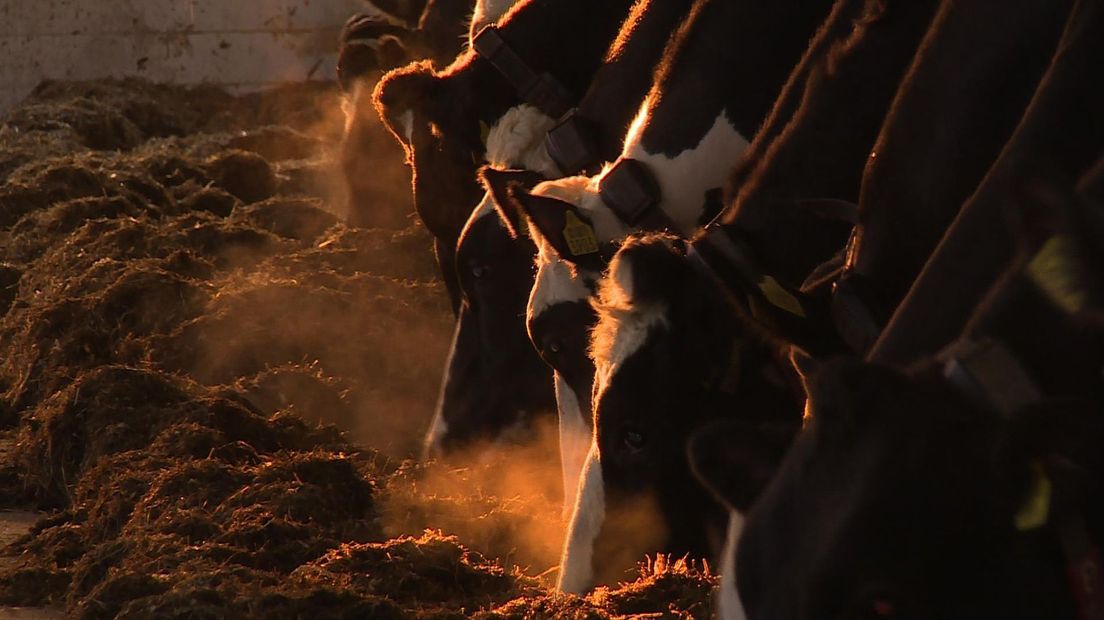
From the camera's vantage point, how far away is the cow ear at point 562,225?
4988mm

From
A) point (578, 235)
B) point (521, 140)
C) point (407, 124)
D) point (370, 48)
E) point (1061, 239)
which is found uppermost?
point (370, 48)

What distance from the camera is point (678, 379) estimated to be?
4465mm

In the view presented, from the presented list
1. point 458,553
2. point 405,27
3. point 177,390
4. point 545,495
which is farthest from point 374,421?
point 405,27

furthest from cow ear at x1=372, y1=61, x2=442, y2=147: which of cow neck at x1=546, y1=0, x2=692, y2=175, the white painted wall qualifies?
the white painted wall

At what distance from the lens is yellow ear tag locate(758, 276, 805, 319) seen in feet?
12.9

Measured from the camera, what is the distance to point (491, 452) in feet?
20.4

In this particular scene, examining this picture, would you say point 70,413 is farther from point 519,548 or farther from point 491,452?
point 519,548

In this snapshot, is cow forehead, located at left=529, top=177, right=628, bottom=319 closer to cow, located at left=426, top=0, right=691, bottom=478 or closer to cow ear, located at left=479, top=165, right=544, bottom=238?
cow ear, located at left=479, top=165, right=544, bottom=238

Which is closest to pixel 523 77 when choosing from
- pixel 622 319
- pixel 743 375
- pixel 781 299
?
pixel 622 319

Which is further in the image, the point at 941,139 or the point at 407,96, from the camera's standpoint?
the point at 407,96

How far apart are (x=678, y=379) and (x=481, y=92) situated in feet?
8.56

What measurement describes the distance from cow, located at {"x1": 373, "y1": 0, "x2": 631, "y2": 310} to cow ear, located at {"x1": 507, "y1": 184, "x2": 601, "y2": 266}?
146cm

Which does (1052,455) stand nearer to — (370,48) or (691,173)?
(691,173)

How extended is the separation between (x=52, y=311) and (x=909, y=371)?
18.8ft
